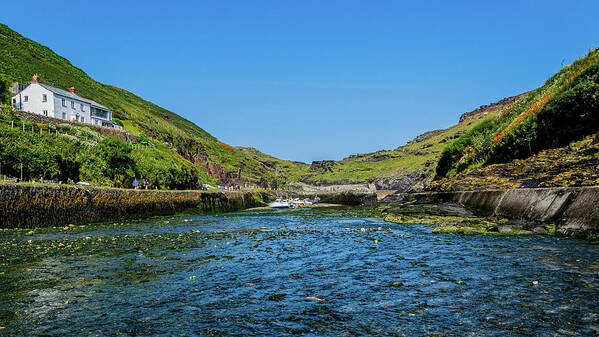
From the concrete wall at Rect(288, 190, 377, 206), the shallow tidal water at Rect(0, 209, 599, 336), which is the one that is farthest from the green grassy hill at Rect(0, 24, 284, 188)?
the concrete wall at Rect(288, 190, 377, 206)

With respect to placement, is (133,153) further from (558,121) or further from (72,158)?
(558,121)

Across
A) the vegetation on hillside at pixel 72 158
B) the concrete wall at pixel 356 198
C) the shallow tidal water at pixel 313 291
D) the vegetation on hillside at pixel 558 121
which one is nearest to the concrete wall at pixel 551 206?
the shallow tidal water at pixel 313 291

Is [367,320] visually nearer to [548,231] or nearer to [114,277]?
[114,277]

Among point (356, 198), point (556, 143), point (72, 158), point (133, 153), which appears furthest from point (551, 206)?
point (356, 198)

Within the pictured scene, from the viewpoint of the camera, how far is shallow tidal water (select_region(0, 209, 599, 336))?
663 cm

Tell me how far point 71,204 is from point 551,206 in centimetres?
3434

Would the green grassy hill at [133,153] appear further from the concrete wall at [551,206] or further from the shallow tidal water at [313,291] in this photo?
the concrete wall at [551,206]

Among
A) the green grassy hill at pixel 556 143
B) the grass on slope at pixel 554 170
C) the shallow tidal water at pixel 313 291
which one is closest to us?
the shallow tidal water at pixel 313 291

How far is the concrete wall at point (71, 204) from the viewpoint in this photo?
81.8ft

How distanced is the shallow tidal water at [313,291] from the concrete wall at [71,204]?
11810mm

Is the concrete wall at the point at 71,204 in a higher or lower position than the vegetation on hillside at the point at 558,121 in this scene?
lower

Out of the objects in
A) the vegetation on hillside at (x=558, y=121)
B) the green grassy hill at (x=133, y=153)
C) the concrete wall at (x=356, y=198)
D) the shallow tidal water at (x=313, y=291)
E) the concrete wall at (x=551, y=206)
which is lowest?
the concrete wall at (x=356, y=198)

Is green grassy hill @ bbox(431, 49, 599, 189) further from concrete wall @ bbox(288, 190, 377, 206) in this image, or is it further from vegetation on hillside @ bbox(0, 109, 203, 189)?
concrete wall @ bbox(288, 190, 377, 206)

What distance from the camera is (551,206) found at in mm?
16359
